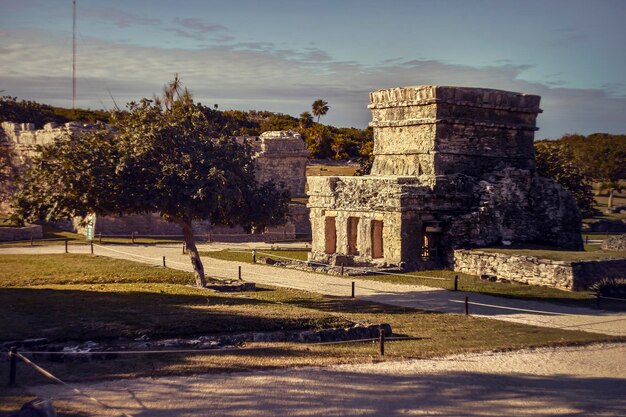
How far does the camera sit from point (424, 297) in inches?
803

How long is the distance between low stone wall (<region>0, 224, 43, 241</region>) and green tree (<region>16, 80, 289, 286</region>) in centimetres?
1613

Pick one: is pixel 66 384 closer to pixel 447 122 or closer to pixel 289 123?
pixel 447 122

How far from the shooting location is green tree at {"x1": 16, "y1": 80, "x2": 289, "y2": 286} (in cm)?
1970

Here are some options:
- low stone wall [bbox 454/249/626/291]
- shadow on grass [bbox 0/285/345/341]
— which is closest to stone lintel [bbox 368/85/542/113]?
low stone wall [bbox 454/249/626/291]

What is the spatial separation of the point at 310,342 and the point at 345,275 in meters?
11.2

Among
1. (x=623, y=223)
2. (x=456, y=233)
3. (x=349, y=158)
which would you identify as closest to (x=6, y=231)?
(x=456, y=233)

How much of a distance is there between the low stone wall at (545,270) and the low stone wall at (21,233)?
21318 mm

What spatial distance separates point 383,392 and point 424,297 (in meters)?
9.82

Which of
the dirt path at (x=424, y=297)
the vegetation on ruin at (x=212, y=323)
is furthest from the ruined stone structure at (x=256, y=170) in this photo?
the vegetation on ruin at (x=212, y=323)

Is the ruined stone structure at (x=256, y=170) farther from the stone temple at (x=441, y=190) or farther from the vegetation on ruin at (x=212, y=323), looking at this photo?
the vegetation on ruin at (x=212, y=323)

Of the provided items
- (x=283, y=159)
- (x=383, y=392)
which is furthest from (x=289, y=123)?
(x=383, y=392)

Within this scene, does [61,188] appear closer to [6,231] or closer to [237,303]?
[237,303]

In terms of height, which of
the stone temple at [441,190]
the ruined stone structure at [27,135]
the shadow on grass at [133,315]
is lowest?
the shadow on grass at [133,315]

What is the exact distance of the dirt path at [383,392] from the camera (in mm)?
9867
